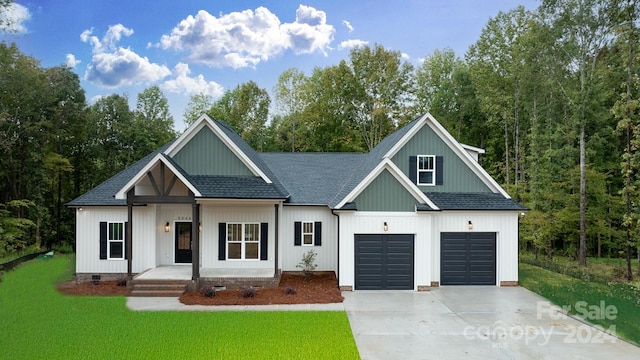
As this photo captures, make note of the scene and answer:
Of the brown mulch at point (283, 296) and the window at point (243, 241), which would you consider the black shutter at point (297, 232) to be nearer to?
the window at point (243, 241)

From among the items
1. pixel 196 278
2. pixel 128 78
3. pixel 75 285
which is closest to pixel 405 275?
pixel 196 278

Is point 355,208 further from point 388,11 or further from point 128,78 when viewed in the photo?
point 128,78

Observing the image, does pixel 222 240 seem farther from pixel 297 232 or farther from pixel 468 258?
pixel 468 258

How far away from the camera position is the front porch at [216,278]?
12.4m

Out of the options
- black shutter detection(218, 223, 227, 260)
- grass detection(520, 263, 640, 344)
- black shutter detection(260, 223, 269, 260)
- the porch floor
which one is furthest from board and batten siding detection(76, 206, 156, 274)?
grass detection(520, 263, 640, 344)

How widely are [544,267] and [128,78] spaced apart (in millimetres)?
29980

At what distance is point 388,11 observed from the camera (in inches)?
799

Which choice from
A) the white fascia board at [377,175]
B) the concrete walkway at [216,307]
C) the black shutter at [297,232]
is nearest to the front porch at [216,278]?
the concrete walkway at [216,307]

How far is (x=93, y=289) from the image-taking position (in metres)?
12.8

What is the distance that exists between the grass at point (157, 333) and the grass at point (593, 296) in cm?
661

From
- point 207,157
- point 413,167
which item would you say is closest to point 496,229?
point 413,167

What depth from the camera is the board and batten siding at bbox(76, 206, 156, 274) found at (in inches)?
553

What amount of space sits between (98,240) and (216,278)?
16.8 feet

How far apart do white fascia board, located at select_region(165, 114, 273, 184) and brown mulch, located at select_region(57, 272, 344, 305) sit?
12.7ft
